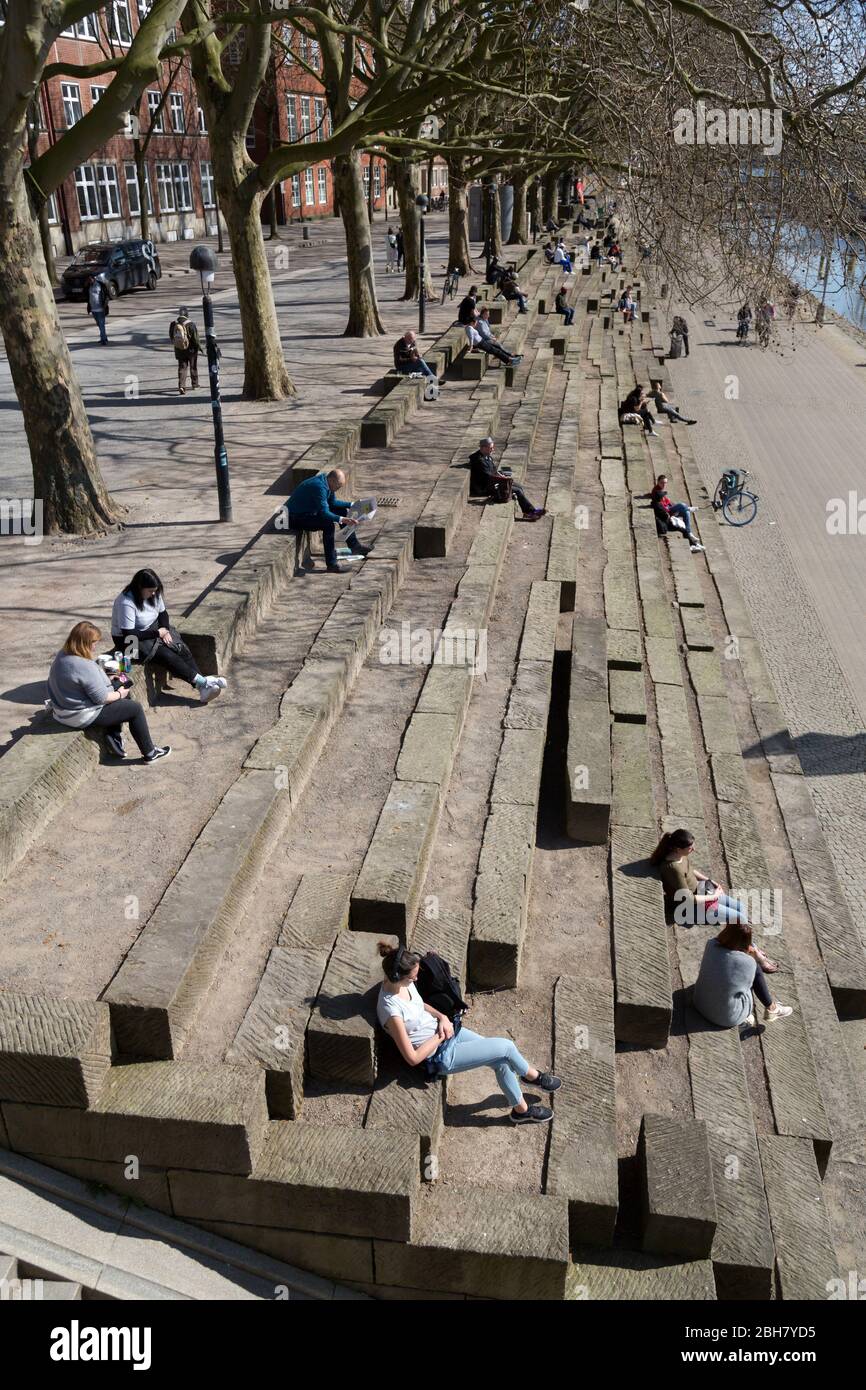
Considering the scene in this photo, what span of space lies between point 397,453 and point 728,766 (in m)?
7.18

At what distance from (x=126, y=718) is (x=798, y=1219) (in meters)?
5.22

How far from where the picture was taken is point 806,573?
781 inches

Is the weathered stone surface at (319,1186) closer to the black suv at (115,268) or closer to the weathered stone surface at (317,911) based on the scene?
the weathered stone surface at (317,911)

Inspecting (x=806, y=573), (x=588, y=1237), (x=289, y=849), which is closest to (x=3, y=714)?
(x=289, y=849)

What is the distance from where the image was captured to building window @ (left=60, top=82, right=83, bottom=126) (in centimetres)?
4038

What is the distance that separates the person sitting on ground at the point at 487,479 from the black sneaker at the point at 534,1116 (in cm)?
915

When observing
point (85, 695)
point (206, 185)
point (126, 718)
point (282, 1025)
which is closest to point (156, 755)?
point (126, 718)

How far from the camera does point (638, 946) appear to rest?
6973 mm

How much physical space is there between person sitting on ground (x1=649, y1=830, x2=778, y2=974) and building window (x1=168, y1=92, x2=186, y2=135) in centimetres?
5194

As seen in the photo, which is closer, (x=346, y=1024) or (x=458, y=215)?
(x=346, y=1024)

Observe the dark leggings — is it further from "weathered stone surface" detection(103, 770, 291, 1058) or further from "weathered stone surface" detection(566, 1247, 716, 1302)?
"weathered stone surface" detection(566, 1247, 716, 1302)

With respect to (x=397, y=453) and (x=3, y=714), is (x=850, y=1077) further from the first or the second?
(x=397, y=453)

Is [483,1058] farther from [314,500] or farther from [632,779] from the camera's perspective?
[314,500]

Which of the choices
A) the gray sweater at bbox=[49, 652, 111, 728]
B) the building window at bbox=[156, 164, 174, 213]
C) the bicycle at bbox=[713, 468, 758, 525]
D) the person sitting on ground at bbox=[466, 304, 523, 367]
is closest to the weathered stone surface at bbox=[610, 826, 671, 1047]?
the gray sweater at bbox=[49, 652, 111, 728]
